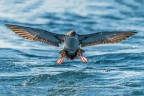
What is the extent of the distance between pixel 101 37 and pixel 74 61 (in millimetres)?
3337

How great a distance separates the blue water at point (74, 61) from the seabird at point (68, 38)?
1.11 m

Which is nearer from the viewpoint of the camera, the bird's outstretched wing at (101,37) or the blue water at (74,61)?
the bird's outstretched wing at (101,37)

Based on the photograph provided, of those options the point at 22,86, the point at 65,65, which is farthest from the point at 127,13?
the point at 22,86

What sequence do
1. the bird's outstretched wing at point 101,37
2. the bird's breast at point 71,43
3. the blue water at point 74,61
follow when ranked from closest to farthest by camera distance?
1. the bird's breast at point 71,43
2. the bird's outstretched wing at point 101,37
3. the blue water at point 74,61

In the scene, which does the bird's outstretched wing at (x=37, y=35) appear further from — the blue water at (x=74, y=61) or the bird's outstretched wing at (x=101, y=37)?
the blue water at (x=74, y=61)

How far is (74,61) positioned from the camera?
57.3 ft

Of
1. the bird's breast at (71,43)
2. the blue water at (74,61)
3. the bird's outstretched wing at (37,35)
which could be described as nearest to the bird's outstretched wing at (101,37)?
the bird's breast at (71,43)

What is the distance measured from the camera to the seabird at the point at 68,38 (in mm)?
13680

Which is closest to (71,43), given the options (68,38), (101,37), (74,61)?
(68,38)

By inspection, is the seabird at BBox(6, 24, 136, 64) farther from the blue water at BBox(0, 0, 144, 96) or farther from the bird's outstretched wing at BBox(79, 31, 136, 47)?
the blue water at BBox(0, 0, 144, 96)

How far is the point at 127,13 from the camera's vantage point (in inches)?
970

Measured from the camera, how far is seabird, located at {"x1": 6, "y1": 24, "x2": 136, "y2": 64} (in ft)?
44.9

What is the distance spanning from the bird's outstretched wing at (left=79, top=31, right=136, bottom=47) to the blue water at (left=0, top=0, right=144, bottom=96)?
1.16 metres

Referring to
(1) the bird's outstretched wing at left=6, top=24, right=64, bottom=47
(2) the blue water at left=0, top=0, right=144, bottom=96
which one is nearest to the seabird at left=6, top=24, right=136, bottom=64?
(1) the bird's outstretched wing at left=6, top=24, right=64, bottom=47
